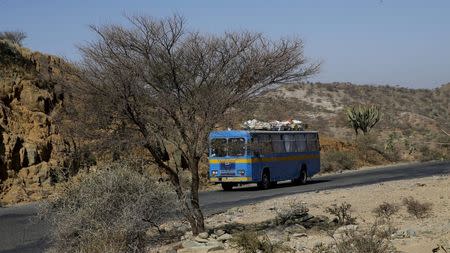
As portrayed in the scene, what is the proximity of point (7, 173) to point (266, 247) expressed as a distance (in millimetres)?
22123

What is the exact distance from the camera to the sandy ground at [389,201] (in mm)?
11742

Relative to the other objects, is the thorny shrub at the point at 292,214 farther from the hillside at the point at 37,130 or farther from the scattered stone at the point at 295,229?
the hillside at the point at 37,130

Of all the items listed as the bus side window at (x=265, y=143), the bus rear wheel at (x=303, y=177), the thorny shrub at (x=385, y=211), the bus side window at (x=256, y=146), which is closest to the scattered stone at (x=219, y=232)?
the thorny shrub at (x=385, y=211)

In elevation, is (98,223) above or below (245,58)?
below

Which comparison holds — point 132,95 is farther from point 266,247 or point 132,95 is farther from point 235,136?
point 235,136


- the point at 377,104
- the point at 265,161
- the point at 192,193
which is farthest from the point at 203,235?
the point at 377,104

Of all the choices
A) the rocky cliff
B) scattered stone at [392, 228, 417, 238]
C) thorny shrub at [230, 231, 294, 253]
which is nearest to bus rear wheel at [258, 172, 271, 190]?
the rocky cliff

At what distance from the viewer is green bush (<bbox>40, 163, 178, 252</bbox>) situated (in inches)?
408

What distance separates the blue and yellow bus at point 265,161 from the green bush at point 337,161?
12.3 m

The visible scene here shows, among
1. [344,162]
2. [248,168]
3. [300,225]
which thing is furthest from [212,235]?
[344,162]

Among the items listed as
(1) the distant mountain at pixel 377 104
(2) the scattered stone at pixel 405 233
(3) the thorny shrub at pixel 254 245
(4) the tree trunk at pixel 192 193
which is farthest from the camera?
(1) the distant mountain at pixel 377 104

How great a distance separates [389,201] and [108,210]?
10606 mm

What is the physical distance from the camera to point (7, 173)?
29.4 m

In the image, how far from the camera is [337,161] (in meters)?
45.6
